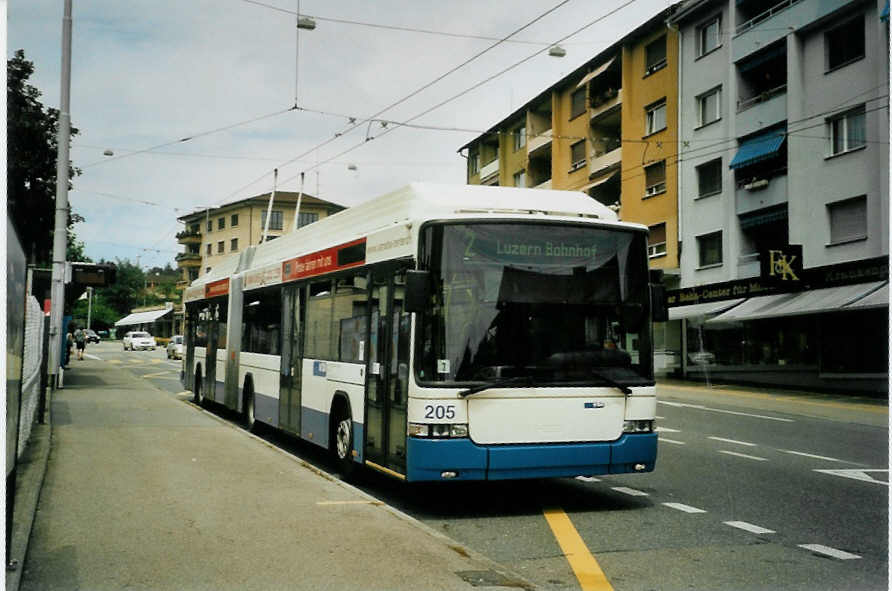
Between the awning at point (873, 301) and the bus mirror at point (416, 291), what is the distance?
17.9 m

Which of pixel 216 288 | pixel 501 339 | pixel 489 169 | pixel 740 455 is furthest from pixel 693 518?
pixel 489 169

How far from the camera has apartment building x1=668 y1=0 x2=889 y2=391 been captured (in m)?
25.4

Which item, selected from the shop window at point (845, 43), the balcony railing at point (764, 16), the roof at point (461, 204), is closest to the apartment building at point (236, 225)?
the balcony railing at point (764, 16)

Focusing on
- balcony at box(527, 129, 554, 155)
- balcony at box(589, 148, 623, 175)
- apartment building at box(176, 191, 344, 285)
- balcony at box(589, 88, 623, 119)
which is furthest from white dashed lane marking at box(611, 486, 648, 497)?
apartment building at box(176, 191, 344, 285)

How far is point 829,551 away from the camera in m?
6.79

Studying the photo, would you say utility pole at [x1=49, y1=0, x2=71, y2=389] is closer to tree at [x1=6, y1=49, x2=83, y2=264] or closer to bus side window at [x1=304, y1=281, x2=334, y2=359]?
tree at [x1=6, y1=49, x2=83, y2=264]

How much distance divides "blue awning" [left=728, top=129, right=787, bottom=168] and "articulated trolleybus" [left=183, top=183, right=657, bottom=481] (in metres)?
22.3

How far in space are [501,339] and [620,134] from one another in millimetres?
33991

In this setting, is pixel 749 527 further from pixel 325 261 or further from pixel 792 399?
pixel 792 399

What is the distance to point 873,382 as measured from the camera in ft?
81.4

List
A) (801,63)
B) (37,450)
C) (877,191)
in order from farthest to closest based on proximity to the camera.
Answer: (801,63), (877,191), (37,450)

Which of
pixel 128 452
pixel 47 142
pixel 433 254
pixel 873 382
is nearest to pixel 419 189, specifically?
pixel 433 254

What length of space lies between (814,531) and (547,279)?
2991 mm

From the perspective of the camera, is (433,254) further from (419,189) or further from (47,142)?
(47,142)
